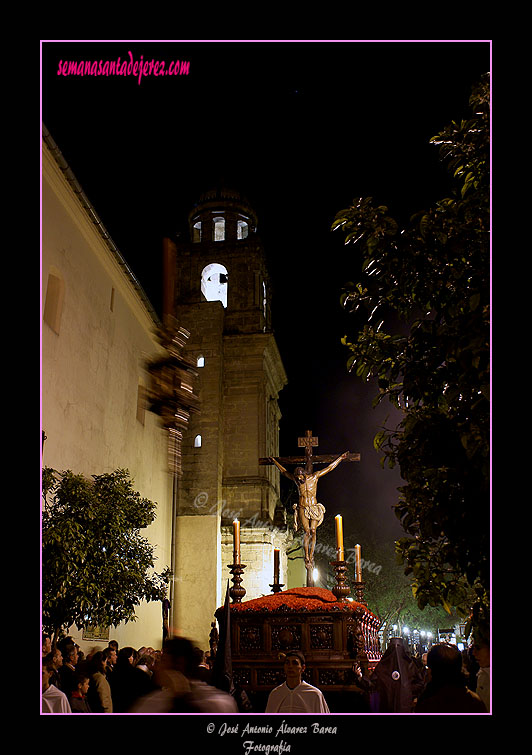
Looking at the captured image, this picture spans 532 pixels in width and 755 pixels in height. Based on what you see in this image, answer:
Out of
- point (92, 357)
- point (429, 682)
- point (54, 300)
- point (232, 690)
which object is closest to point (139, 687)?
point (232, 690)

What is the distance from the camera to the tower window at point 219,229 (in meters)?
30.1

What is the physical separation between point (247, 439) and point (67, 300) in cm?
1143

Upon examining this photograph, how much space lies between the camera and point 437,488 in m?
3.71

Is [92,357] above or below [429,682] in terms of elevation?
above

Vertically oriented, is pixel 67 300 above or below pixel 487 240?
above

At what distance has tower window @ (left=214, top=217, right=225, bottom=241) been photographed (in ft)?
98.9

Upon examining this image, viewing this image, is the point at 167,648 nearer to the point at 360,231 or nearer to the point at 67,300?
the point at 360,231

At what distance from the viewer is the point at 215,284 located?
29625mm

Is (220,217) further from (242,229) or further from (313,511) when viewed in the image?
(313,511)

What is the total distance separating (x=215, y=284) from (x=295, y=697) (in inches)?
1011

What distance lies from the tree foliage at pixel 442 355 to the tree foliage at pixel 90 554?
6.89m

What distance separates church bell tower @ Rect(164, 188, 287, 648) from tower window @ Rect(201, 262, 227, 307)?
0.13 feet
